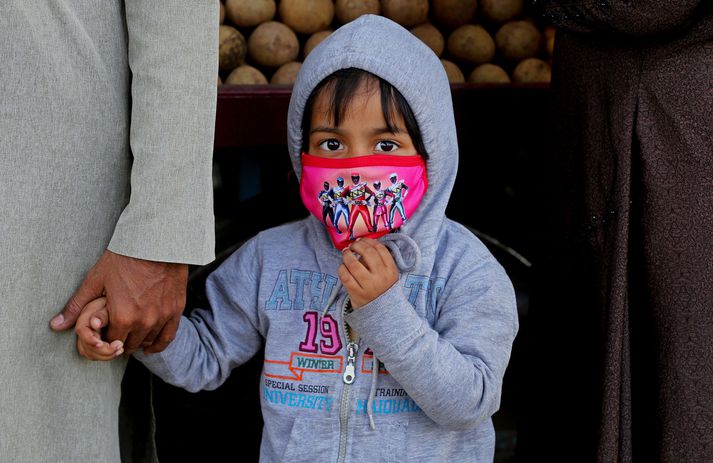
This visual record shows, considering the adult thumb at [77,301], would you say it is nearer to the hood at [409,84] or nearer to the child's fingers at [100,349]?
the child's fingers at [100,349]

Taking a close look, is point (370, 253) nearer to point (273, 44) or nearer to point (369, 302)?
point (369, 302)

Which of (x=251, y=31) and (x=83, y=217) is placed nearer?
(x=83, y=217)

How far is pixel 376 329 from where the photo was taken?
5.39 feet

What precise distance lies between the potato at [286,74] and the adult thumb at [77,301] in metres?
1.16

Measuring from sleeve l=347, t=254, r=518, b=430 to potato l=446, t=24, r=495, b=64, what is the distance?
3.61ft

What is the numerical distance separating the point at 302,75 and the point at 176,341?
2.10 feet

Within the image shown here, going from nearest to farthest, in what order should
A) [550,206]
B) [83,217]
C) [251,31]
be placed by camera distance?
[83,217] < [550,206] < [251,31]

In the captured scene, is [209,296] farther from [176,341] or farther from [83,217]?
[83,217]

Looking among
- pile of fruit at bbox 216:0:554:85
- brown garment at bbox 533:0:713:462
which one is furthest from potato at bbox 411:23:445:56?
brown garment at bbox 533:0:713:462

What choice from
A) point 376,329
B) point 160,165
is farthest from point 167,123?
point 376,329

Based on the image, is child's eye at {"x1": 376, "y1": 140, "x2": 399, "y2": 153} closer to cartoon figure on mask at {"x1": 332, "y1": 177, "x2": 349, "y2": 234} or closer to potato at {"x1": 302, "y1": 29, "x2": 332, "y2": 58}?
cartoon figure on mask at {"x1": 332, "y1": 177, "x2": 349, "y2": 234}

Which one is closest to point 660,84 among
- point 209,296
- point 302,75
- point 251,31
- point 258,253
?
point 302,75

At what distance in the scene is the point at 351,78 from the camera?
1.83 m

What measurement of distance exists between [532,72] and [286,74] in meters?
0.79
